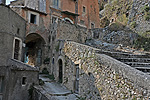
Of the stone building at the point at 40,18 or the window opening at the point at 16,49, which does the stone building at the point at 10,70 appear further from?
the stone building at the point at 40,18

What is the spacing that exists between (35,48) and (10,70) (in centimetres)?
715

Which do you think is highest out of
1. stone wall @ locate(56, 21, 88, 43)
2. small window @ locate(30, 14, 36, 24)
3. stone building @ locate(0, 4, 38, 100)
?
small window @ locate(30, 14, 36, 24)

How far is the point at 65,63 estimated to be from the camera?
30.3 ft

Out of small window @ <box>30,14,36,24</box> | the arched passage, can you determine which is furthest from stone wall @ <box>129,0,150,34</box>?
small window @ <box>30,14,36,24</box>

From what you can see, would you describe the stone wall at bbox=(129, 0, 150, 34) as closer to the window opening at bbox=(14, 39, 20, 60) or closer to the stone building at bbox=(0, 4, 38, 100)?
the window opening at bbox=(14, 39, 20, 60)

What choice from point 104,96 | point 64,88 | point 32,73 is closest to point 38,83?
point 32,73

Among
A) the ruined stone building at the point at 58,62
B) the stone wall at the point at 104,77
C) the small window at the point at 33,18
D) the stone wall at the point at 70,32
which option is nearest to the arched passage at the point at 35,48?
the ruined stone building at the point at 58,62

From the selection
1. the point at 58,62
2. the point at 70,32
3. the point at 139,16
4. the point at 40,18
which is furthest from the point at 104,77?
the point at 139,16

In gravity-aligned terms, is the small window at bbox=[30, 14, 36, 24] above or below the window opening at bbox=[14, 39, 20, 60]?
above

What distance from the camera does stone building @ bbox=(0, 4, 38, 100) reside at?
27.5 ft

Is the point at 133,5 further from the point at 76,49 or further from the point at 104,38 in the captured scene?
the point at 76,49

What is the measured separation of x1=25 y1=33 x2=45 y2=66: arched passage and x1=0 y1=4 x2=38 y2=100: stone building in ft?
14.8

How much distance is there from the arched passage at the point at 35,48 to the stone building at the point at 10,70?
4518 mm

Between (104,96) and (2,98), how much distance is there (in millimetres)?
6237
